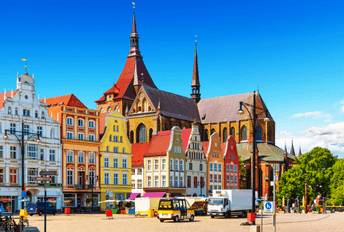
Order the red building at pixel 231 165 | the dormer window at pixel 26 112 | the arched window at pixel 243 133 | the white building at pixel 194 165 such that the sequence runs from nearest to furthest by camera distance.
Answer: the dormer window at pixel 26 112
the white building at pixel 194 165
the red building at pixel 231 165
the arched window at pixel 243 133

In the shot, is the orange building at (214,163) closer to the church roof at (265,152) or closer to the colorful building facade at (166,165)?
the colorful building facade at (166,165)

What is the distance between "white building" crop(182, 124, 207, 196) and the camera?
8366 cm

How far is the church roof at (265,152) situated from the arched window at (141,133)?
2188cm

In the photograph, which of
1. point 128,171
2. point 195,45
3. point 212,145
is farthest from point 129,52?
point 128,171

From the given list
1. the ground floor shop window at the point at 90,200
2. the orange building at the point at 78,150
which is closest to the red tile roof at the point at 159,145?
the orange building at the point at 78,150

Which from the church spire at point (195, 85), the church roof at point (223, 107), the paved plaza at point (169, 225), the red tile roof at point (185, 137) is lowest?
the paved plaza at point (169, 225)

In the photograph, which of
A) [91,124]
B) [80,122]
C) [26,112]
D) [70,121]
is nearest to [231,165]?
[91,124]

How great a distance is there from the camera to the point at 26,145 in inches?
2532

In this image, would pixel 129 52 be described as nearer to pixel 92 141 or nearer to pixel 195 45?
pixel 195 45

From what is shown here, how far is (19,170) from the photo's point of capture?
209ft

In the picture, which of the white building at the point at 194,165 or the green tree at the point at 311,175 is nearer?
the white building at the point at 194,165

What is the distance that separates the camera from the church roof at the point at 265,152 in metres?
113

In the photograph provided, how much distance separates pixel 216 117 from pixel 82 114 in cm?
5828

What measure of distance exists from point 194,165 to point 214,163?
19.7ft
